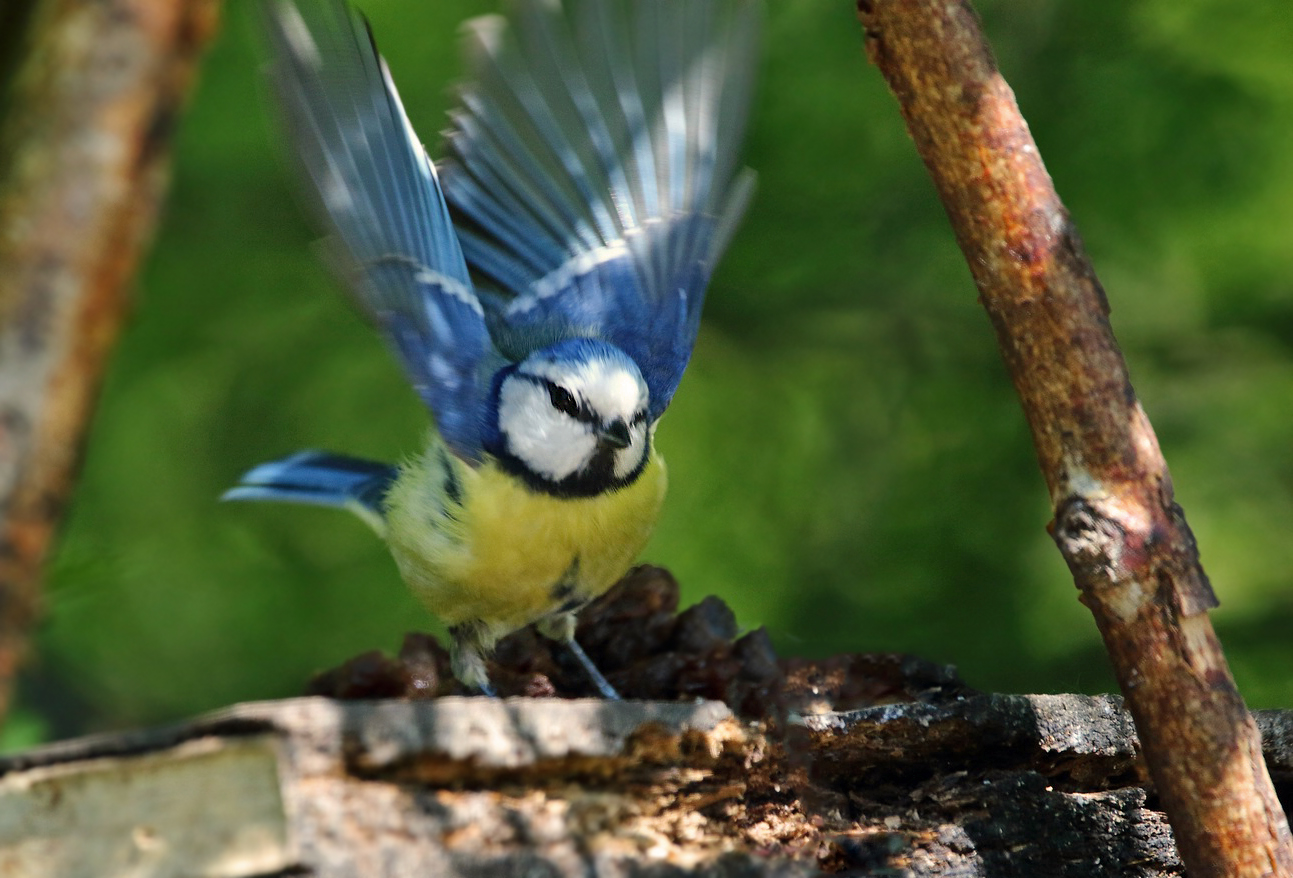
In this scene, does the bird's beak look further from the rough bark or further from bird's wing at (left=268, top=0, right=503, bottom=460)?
the rough bark

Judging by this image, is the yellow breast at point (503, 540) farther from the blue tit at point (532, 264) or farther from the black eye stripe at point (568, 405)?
the black eye stripe at point (568, 405)

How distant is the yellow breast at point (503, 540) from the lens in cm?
174

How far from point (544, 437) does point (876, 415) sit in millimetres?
995

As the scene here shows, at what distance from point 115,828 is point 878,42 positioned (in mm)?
975

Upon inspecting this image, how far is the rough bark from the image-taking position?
0.66 m

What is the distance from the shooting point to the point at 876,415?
2588mm

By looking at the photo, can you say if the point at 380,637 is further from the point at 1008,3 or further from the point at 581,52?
the point at 1008,3

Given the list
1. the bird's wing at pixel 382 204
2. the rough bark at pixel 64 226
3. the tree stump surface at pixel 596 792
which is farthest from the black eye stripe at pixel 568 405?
the rough bark at pixel 64 226

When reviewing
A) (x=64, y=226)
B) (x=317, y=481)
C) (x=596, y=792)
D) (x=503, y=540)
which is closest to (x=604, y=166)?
(x=503, y=540)

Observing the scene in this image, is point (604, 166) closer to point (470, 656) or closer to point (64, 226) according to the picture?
point (470, 656)

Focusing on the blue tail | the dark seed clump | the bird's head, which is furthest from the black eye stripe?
the blue tail

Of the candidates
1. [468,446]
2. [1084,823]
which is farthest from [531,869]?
[468,446]

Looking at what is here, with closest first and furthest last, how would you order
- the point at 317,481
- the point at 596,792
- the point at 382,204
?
the point at 596,792
the point at 382,204
the point at 317,481

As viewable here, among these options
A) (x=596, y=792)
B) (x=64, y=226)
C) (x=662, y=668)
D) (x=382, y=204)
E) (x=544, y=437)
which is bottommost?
(x=596, y=792)
